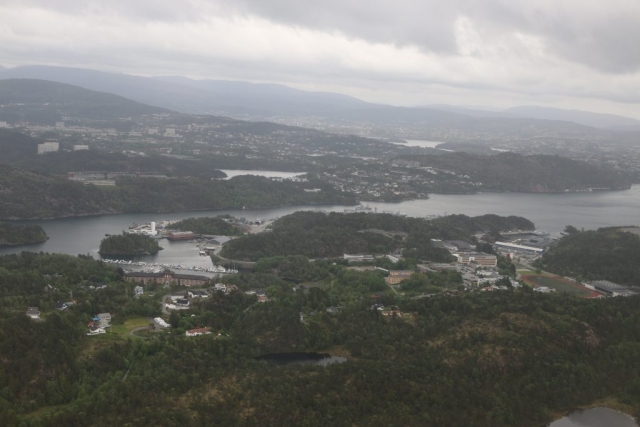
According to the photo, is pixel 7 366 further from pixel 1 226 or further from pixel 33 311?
pixel 1 226

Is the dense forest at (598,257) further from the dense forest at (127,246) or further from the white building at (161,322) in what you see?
the dense forest at (127,246)

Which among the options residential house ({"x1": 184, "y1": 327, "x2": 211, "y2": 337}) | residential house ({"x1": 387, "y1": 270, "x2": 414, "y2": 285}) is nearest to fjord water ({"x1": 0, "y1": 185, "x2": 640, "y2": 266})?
residential house ({"x1": 387, "y1": 270, "x2": 414, "y2": 285})

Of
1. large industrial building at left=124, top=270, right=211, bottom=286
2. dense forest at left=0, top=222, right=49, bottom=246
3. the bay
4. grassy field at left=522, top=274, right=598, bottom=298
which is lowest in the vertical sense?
the bay

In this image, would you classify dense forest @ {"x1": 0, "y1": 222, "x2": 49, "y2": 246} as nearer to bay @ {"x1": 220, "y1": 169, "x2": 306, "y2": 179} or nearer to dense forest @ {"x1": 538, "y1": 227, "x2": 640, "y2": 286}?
dense forest @ {"x1": 538, "y1": 227, "x2": 640, "y2": 286}

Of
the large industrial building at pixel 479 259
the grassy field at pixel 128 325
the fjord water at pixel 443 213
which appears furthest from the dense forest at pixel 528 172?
the grassy field at pixel 128 325

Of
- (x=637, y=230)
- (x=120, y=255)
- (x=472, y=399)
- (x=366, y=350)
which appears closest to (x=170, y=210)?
(x=120, y=255)
